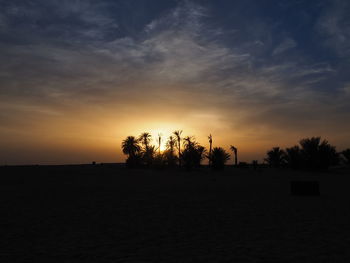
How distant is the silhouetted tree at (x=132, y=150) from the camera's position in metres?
56.8

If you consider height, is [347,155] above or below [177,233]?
above

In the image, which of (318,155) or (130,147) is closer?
(318,155)

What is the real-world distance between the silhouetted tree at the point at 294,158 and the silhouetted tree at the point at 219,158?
30.9ft

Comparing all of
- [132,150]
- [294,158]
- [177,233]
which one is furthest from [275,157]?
[177,233]

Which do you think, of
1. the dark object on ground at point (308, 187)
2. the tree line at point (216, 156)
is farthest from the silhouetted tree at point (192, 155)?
the dark object on ground at point (308, 187)

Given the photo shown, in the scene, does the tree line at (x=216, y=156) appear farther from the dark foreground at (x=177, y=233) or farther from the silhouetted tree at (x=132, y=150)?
the dark foreground at (x=177, y=233)

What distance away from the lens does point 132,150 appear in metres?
59.2

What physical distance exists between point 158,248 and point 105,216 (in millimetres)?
4470

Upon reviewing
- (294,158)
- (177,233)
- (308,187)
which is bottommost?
(177,233)

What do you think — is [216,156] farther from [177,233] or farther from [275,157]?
[177,233]

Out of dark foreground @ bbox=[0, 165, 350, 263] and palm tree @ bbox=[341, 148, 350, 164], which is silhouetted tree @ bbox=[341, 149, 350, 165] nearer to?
palm tree @ bbox=[341, 148, 350, 164]

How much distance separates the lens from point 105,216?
10.3 m

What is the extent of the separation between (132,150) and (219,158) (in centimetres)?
1857

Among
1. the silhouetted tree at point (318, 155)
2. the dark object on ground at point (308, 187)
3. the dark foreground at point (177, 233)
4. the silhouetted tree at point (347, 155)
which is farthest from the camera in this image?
the silhouetted tree at point (347, 155)
